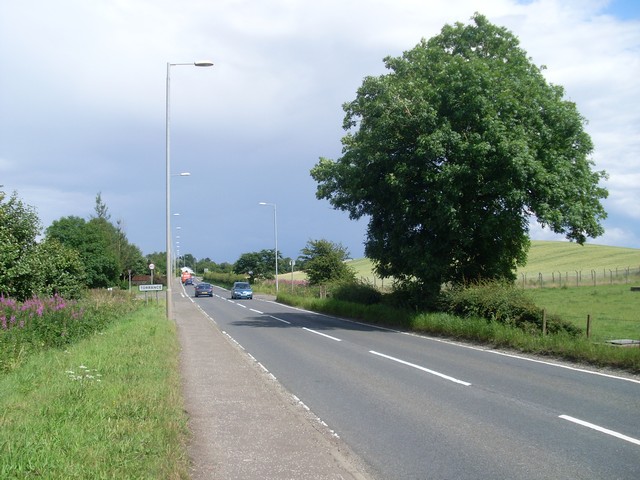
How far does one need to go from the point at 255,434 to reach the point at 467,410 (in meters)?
3.37

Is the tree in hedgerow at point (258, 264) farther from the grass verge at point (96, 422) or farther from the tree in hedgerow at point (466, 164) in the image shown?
the grass verge at point (96, 422)

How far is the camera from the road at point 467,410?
6113mm

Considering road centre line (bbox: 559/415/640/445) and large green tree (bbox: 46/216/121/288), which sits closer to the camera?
road centre line (bbox: 559/415/640/445)

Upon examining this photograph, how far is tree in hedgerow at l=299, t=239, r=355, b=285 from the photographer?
150 feet

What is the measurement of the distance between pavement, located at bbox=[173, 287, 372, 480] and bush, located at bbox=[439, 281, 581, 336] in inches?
364

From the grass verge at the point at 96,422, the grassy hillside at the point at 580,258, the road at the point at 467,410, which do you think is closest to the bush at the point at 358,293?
the road at the point at 467,410

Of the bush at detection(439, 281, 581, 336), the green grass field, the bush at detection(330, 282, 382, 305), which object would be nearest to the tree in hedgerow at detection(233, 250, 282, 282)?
the green grass field

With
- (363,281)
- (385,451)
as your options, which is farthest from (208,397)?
(363,281)

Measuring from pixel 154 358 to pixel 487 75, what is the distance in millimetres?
A: 15645

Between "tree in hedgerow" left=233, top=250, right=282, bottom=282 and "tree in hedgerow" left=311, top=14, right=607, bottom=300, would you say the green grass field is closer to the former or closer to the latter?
"tree in hedgerow" left=311, top=14, right=607, bottom=300

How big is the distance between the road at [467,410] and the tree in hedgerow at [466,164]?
6917 mm

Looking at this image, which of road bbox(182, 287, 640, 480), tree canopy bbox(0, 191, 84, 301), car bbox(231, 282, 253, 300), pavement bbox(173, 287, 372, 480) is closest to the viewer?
pavement bbox(173, 287, 372, 480)

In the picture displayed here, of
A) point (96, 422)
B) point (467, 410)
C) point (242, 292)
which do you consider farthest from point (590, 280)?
point (96, 422)

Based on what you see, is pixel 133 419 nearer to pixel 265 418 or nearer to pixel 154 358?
pixel 265 418
